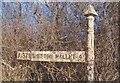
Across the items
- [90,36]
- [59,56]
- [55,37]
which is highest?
[90,36]

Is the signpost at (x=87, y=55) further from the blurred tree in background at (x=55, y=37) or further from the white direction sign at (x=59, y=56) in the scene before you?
the blurred tree in background at (x=55, y=37)

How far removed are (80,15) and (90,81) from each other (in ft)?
3.45

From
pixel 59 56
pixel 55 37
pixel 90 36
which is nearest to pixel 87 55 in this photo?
pixel 90 36

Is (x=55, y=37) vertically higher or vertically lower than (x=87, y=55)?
higher

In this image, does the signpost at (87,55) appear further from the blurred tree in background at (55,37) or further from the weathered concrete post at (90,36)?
the blurred tree in background at (55,37)

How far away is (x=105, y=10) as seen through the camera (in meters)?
3.98

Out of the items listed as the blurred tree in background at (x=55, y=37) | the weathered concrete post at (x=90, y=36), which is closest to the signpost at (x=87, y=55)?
the weathered concrete post at (x=90, y=36)

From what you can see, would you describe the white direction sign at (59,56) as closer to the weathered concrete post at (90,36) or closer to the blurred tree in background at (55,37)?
the weathered concrete post at (90,36)

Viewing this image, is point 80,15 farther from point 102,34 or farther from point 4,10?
point 4,10

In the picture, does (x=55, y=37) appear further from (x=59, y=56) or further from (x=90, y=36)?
(x=90, y=36)

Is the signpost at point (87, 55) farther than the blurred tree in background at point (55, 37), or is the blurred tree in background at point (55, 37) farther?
the blurred tree in background at point (55, 37)

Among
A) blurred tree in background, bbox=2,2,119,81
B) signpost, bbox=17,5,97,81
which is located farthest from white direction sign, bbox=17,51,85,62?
blurred tree in background, bbox=2,2,119,81

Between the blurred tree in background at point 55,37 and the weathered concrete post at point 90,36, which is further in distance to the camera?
the blurred tree in background at point 55,37

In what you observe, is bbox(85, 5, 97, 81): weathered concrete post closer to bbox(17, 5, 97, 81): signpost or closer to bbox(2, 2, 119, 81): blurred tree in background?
bbox(17, 5, 97, 81): signpost
